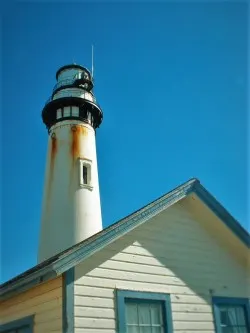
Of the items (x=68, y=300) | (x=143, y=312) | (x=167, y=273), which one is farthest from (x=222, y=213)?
(x=68, y=300)

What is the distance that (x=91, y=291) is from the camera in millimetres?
7828

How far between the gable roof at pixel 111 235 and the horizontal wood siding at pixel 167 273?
282mm

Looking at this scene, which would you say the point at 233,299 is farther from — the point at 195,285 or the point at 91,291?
the point at 91,291

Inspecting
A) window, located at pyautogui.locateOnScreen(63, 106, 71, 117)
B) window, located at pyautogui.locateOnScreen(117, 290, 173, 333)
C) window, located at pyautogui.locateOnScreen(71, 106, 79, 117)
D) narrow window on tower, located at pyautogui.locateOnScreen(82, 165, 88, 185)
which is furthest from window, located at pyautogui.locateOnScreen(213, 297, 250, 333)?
window, located at pyautogui.locateOnScreen(63, 106, 71, 117)

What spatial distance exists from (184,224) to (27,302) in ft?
12.5

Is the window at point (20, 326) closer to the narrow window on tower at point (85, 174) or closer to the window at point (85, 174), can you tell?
the window at point (85, 174)

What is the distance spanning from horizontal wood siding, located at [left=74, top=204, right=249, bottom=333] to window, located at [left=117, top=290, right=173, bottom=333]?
13 centimetres

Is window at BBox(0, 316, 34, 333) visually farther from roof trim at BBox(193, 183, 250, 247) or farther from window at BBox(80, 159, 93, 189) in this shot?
window at BBox(80, 159, 93, 189)

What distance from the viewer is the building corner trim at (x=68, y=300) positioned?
7.23m

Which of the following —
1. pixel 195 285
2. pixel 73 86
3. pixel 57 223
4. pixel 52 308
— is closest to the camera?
pixel 52 308

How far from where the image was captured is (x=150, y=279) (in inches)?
347

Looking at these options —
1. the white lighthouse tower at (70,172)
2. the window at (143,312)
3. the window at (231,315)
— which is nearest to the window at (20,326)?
the window at (143,312)

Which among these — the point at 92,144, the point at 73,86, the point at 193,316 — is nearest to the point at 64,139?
the point at 92,144

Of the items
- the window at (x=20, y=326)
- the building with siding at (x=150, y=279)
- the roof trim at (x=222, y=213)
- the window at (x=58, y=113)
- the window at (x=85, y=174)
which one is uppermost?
the window at (x=58, y=113)
